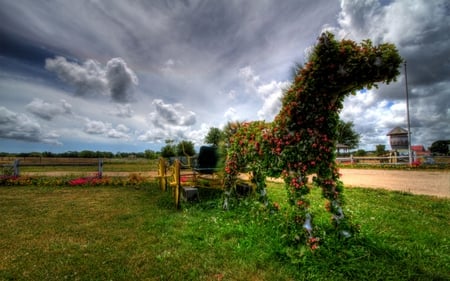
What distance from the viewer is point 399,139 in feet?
111

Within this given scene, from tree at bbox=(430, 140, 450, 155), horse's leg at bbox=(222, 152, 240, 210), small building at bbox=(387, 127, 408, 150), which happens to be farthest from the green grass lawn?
tree at bbox=(430, 140, 450, 155)

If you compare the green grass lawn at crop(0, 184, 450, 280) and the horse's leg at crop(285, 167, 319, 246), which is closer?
the green grass lawn at crop(0, 184, 450, 280)

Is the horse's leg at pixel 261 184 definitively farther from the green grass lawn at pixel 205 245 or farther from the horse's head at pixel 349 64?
the horse's head at pixel 349 64

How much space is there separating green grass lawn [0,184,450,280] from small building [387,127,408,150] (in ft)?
116

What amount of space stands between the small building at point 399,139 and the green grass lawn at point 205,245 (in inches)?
1392

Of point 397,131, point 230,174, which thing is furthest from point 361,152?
point 230,174

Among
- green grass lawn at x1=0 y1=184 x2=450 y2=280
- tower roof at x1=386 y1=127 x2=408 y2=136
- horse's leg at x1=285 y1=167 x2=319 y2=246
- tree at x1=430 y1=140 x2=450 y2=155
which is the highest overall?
tower roof at x1=386 y1=127 x2=408 y2=136

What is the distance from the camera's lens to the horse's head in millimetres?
2752

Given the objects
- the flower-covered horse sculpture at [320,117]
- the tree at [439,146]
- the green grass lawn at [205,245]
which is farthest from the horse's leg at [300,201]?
the tree at [439,146]

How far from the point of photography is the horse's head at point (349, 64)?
275 cm

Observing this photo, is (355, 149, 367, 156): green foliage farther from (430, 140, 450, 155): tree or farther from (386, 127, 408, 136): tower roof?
(430, 140, 450, 155): tree

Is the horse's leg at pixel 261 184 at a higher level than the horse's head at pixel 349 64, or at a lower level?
lower

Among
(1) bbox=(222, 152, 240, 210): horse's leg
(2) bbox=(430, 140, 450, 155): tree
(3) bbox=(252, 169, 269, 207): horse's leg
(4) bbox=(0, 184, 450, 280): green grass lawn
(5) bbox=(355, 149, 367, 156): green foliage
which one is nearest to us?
(4) bbox=(0, 184, 450, 280): green grass lawn

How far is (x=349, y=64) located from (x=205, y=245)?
3.38m
